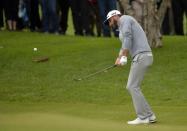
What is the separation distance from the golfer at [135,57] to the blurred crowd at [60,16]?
10.3m

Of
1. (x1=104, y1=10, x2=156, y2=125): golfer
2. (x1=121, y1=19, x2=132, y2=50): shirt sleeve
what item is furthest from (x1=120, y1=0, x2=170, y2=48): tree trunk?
(x1=121, y1=19, x2=132, y2=50): shirt sleeve

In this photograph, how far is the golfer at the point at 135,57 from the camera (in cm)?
1266

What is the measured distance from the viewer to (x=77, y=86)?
58.9 feet

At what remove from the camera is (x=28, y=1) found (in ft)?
82.7

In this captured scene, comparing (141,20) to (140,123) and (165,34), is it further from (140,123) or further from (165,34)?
(140,123)

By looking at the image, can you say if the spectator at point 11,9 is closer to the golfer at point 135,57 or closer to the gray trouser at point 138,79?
the golfer at point 135,57

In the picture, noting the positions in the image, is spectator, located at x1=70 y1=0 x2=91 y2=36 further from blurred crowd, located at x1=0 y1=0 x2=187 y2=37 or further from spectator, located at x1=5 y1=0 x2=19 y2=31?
spectator, located at x1=5 y1=0 x2=19 y2=31

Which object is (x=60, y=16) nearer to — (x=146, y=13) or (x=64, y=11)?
(x=64, y=11)

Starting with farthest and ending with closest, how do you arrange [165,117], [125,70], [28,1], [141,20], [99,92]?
[28,1] → [141,20] → [125,70] → [99,92] → [165,117]

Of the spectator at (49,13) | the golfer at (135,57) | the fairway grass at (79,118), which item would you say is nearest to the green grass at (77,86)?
the fairway grass at (79,118)

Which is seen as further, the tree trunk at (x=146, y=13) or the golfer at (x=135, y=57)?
the tree trunk at (x=146, y=13)

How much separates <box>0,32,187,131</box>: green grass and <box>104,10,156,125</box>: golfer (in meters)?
0.34

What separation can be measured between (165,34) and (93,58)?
552 centimetres

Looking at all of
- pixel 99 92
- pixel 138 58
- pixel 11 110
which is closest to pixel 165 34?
pixel 99 92
